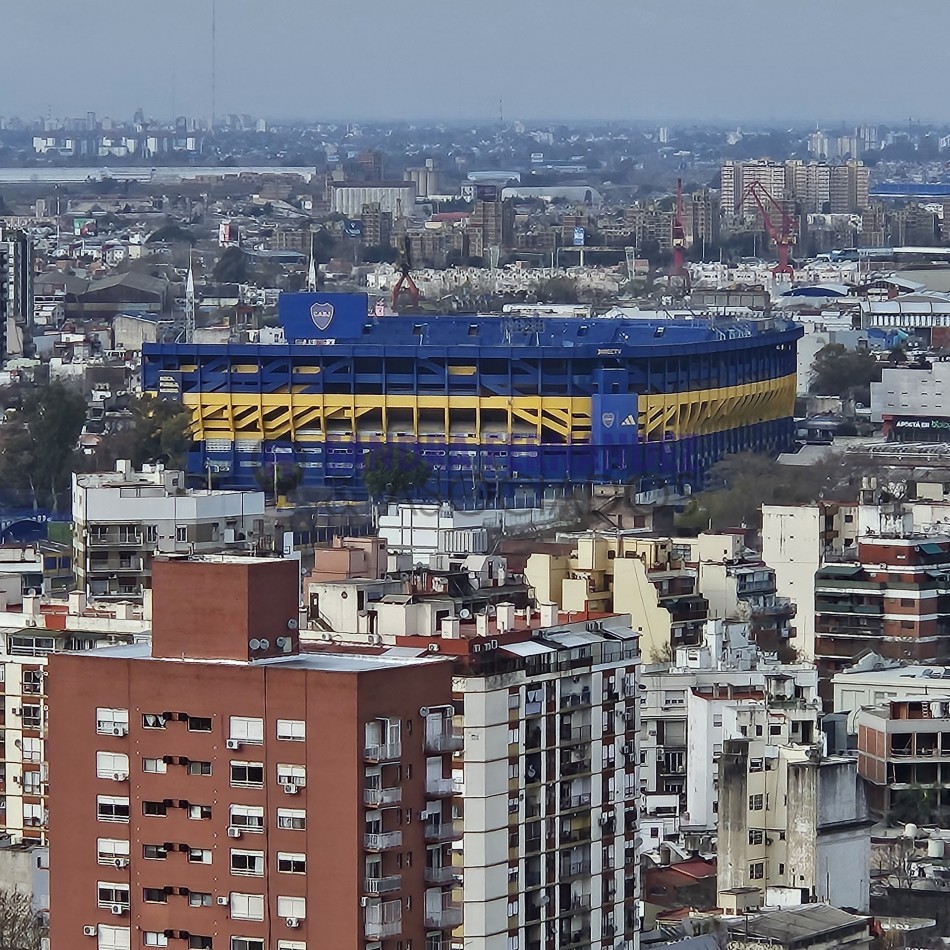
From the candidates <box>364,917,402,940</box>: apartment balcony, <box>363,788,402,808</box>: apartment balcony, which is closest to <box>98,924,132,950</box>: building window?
<box>364,917,402,940</box>: apartment balcony

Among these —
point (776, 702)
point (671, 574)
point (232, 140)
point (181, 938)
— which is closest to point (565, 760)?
point (181, 938)

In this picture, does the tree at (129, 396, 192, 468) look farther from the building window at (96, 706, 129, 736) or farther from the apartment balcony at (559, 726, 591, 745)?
the building window at (96, 706, 129, 736)

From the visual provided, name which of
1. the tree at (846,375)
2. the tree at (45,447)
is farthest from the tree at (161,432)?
the tree at (846,375)

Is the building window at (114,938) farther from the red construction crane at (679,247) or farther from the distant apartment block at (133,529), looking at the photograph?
the red construction crane at (679,247)

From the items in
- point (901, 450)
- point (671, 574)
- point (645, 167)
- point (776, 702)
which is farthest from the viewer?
point (645, 167)

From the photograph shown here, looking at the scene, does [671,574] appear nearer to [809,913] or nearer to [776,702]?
[776,702]

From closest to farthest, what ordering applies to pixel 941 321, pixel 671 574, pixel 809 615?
pixel 671 574 < pixel 809 615 < pixel 941 321

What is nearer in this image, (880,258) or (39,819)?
(39,819)
